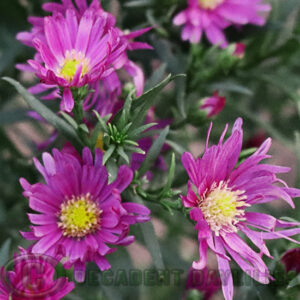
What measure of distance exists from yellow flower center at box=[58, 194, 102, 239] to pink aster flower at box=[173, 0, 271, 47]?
0.33 metres

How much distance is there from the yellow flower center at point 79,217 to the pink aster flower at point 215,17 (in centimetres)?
33

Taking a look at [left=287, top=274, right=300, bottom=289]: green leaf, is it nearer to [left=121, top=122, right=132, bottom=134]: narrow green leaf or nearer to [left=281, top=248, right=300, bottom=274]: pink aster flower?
[left=281, top=248, right=300, bottom=274]: pink aster flower

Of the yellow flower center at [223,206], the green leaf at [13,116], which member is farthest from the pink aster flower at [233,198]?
the green leaf at [13,116]

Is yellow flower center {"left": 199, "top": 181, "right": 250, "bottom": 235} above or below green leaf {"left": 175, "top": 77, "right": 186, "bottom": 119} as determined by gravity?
below

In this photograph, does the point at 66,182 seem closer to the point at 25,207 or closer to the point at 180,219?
the point at 25,207

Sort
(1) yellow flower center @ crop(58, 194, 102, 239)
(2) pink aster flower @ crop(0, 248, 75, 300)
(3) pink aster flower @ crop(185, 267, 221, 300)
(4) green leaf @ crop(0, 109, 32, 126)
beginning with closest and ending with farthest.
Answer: (2) pink aster flower @ crop(0, 248, 75, 300)
(1) yellow flower center @ crop(58, 194, 102, 239)
(3) pink aster flower @ crop(185, 267, 221, 300)
(4) green leaf @ crop(0, 109, 32, 126)

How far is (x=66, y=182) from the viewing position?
26.4 inches

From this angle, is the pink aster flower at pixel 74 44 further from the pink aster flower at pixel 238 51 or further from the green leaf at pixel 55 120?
the pink aster flower at pixel 238 51

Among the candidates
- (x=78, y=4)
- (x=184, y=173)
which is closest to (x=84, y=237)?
(x=184, y=173)

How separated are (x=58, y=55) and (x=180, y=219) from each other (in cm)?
61

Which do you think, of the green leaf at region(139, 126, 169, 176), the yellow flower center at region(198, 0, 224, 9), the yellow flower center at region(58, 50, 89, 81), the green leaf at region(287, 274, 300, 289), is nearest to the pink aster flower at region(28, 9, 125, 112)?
the yellow flower center at region(58, 50, 89, 81)

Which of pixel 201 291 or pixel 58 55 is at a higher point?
pixel 58 55

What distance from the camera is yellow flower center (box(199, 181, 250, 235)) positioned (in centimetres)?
67

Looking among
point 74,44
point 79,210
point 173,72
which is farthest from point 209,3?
point 79,210
